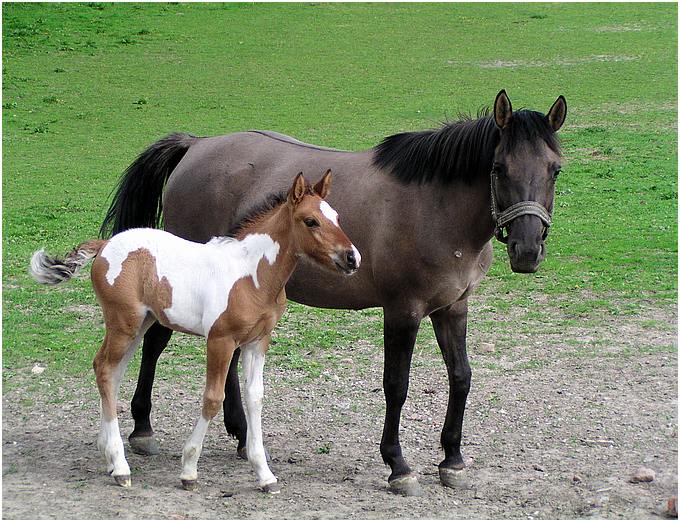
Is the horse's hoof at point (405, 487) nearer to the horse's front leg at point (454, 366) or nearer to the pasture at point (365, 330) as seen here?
the pasture at point (365, 330)

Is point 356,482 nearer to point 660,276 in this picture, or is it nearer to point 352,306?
point 352,306

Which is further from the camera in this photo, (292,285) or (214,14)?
(214,14)

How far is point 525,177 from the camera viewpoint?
4859 millimetres

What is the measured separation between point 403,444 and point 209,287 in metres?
1.94

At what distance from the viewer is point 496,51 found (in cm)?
2462

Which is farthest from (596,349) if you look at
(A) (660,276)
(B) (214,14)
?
(B) (214,14)

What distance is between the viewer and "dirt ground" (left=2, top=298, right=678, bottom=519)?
5.02m

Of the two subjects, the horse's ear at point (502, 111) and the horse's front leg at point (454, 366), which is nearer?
the horse's ear at point (502, 111)

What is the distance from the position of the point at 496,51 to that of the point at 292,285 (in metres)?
20.2

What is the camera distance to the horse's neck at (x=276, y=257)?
4906 mm

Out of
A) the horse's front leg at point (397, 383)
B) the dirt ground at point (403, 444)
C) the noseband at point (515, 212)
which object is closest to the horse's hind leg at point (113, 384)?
the dirt ground at point (403, 444)

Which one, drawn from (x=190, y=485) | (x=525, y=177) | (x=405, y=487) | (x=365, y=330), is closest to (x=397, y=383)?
(x=405, y=487)

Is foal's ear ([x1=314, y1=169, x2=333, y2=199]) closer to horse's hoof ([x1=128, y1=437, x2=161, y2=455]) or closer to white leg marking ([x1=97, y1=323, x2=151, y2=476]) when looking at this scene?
white leg marking ([x1=97, y1=323, x2=151, y2=476])

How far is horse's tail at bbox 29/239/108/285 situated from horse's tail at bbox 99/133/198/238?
4.11 ft
